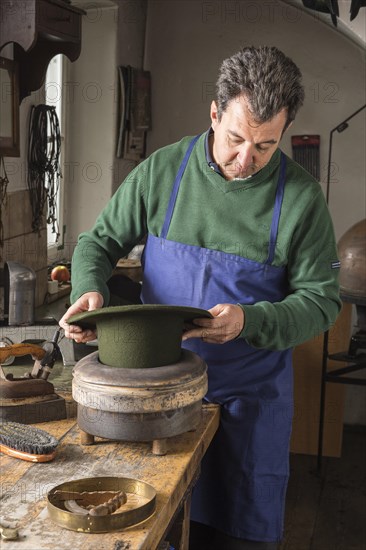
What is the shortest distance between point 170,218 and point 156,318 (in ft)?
1.81

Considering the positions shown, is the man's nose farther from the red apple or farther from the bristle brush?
the red apple

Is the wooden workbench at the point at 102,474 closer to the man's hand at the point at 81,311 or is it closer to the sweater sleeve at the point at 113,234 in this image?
the man's hand at the point at 81,311

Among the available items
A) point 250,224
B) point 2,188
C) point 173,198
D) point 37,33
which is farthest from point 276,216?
point 2,188

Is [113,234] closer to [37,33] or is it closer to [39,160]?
[37,33]

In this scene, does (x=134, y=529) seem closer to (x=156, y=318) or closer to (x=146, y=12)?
(x=156, y=318)

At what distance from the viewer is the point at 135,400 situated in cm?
199

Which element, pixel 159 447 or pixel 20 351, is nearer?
pixel 159 447

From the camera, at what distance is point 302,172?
2.50m

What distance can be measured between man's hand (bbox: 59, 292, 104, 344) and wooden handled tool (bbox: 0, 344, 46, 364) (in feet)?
0.74

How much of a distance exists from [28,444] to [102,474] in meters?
0.21

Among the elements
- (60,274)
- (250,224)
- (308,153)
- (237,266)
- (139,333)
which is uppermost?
(308,153)

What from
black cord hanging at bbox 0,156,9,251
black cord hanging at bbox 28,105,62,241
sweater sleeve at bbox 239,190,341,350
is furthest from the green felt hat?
black cord hanging at bbox 28,105,62,241

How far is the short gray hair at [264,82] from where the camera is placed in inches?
86.3

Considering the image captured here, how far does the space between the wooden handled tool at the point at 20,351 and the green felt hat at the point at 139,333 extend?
0.38 metres
